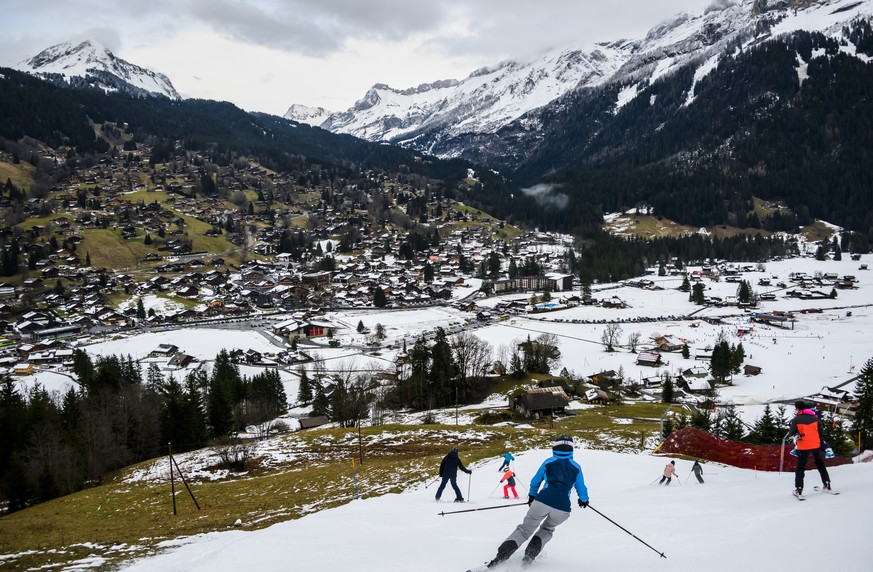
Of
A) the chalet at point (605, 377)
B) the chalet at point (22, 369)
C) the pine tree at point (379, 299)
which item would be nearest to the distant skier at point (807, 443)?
the chalet at point (605, 377)

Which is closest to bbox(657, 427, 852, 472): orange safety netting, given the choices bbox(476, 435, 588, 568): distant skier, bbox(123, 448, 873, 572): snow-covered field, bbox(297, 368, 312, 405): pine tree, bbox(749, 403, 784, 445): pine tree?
bbox(123, 448, 873, 572): snow-covered field

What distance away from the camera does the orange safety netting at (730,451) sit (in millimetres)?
17203

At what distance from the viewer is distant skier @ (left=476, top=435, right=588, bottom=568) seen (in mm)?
7891

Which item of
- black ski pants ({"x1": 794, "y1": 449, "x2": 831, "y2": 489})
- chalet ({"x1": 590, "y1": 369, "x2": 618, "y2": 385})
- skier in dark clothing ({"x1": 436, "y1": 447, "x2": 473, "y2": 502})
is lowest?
chalet ({"x1": 590, "y1": 369, "x2": 618, "y2": 385})

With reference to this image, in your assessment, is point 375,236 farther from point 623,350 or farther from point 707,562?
point 707,562

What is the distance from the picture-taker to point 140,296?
113625 millimetres

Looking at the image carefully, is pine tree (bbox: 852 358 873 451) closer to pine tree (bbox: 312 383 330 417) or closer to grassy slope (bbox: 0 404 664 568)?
grassy slope (bbox: 0 404 664 568)

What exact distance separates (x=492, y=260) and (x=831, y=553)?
144 metres

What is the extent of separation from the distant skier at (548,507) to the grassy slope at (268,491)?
1051 cm

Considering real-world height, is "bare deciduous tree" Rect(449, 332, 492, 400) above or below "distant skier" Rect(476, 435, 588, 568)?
below

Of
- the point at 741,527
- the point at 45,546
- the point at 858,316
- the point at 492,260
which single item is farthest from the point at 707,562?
the point at 492,260

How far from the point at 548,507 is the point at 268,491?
1889 centimetres

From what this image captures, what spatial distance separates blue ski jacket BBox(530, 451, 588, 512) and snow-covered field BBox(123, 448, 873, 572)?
3.11 ft

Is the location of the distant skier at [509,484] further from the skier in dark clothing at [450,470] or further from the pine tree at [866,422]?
the pine tree at [866,422]
